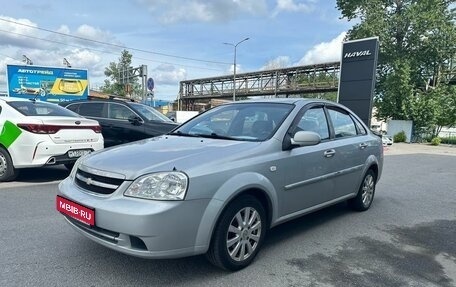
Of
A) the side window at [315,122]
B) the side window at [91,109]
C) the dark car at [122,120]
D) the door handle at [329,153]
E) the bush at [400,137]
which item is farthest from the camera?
the bush at [400,137]

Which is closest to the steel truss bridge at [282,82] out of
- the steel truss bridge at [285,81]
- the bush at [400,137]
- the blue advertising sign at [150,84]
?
the steel truss bridge at [285,81]

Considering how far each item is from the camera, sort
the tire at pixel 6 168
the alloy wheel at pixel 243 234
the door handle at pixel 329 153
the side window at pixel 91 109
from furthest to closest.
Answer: the side window at pixel 91 109, the tire at pixel 6 168, the door handle at pixel 329 153, the alloy wheel at pixel 243 234

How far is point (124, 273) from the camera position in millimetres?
3223

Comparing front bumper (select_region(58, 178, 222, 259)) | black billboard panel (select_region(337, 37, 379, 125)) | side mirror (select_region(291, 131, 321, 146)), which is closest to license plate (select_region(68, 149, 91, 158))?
front bumper (select_region(58, 178, 222, 259))

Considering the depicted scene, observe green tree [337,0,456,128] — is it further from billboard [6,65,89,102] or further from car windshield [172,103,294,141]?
car windshield [172,103,294,141]

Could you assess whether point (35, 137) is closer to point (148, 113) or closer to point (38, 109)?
point (38, 109)

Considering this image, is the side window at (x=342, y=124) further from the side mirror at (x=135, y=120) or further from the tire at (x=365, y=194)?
the side mirror at (x=135, y=120)

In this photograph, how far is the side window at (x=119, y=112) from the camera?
918 cm

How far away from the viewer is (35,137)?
6.30 m

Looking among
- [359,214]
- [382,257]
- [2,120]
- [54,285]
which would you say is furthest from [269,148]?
[2,120]

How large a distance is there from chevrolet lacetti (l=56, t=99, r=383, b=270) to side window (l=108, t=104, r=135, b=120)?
4932mm

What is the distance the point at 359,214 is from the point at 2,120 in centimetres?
610

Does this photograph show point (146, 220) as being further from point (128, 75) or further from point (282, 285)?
point (128, 75)

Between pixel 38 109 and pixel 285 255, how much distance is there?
17.5 feet
